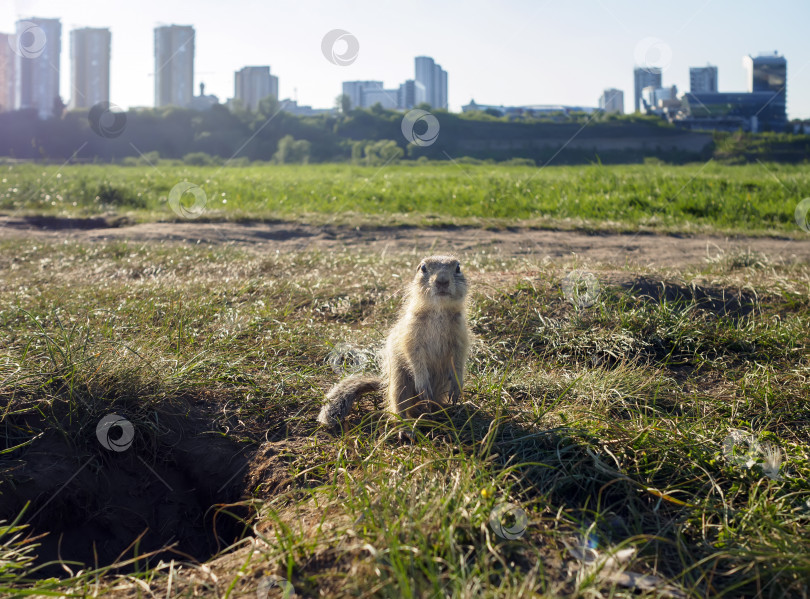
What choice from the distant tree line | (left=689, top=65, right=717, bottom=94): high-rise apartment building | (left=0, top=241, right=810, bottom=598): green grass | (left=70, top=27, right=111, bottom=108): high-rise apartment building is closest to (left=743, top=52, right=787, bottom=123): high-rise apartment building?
(left=689, top=65, right=717, bottom=94): high-rise apartment building

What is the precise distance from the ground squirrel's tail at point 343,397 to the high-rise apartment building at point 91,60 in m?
31.6

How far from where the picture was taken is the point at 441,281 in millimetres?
3289

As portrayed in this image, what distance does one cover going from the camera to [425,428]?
329cm

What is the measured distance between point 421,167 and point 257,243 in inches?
925

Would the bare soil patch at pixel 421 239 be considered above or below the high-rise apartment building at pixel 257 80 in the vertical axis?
below

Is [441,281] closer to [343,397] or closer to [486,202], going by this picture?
[343,397]

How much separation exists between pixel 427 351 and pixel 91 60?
33673 millimetres

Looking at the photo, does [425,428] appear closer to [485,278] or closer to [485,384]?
[485,384]

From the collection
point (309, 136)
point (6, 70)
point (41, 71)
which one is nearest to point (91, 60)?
point (41, 71)

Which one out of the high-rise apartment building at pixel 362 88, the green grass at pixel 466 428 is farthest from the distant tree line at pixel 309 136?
the green grass at pixel 466 428

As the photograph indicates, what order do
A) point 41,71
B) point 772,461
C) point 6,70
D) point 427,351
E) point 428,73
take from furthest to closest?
point 41,71
point 6,70
point 428,73
point 427,351
point 772,461

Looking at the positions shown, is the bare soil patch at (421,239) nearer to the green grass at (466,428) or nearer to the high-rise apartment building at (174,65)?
the green grass at (466,428)

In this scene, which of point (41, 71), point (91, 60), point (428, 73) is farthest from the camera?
point (91, 60)

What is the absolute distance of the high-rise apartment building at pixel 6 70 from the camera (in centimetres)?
2500
